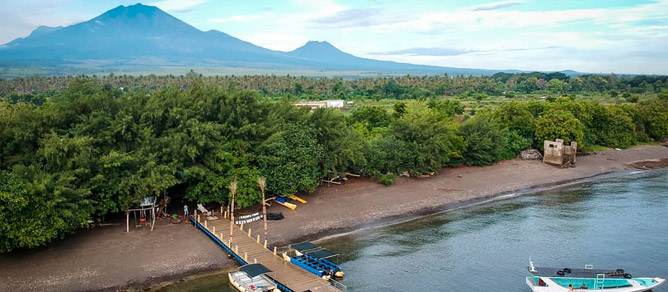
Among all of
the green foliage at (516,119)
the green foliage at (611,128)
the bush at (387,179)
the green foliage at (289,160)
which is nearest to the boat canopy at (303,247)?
the green foliage at (289,160)

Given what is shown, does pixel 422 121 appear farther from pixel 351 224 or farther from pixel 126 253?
pixel 126 253

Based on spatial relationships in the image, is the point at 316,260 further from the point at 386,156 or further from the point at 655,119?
the point at 655,119

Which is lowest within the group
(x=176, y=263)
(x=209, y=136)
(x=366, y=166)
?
(x=176, y=263)

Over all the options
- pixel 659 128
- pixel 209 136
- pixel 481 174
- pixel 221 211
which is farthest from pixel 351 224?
pixel 659 128

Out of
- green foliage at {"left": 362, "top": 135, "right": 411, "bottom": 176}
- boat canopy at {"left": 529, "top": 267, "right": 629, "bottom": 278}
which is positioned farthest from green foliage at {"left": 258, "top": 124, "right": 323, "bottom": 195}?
boat canopy at {"left": 529, "top": 267, "right": 629, "bottom": 278}

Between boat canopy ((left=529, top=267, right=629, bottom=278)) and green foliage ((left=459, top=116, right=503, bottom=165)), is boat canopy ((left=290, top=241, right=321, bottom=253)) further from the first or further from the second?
green foliage ((left=459, top=116, right=503, bottom=165))

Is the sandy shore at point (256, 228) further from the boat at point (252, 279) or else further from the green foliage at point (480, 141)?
the boat at point (252, 279)
